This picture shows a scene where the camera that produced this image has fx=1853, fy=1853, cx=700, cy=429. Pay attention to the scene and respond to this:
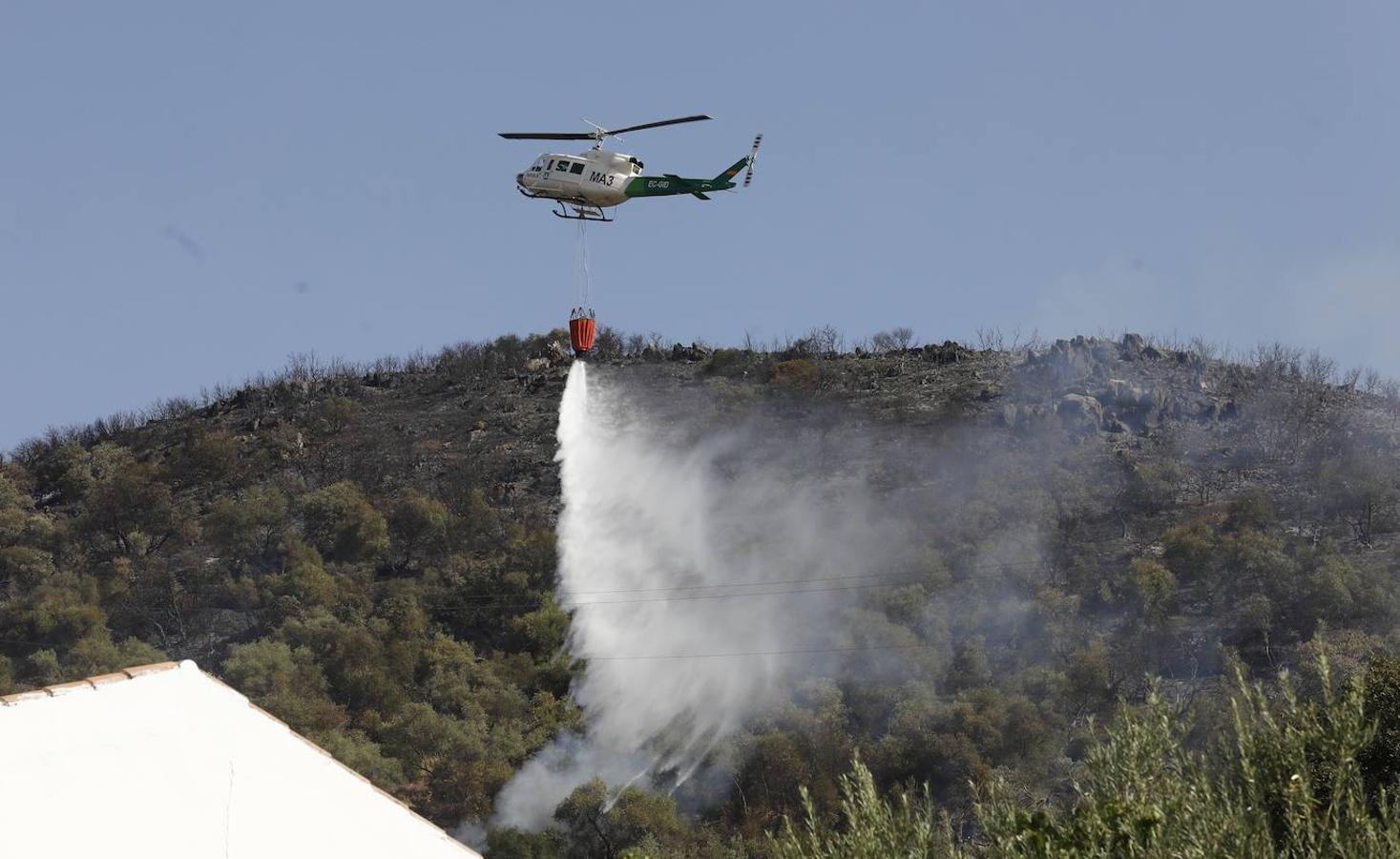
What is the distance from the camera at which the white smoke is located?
87.7m

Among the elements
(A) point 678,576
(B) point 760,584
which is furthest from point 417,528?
(B) point 760,584

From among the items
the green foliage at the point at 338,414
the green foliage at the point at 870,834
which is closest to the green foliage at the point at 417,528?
the green foliage at the point at 338,414

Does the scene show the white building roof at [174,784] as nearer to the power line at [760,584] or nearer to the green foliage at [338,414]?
the power line at [760,584]

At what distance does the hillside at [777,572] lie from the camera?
81375 mm

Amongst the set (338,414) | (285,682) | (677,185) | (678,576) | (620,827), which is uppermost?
(677,185)

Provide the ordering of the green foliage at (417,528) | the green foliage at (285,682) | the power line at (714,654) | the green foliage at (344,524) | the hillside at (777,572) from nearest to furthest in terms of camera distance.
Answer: the hillside at (777,572) → the green foliage at (285,682) → the power line at (714,654) → the green foliage at (344,524) → the green foliage at (417,528)

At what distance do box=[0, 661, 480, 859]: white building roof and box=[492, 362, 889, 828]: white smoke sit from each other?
5282cm

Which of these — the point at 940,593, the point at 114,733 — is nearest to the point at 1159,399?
the point at 940,593

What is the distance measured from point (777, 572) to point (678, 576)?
6085 mm

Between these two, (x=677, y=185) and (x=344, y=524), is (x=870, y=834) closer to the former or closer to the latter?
(x=677, y=185)

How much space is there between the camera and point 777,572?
112188 millimetres

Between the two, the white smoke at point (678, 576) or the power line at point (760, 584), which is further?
the power line at point (760, 584)

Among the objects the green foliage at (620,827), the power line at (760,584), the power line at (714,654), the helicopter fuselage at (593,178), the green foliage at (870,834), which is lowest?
the green foliage at (620,827)

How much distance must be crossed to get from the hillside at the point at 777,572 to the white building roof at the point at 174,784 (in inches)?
1823
